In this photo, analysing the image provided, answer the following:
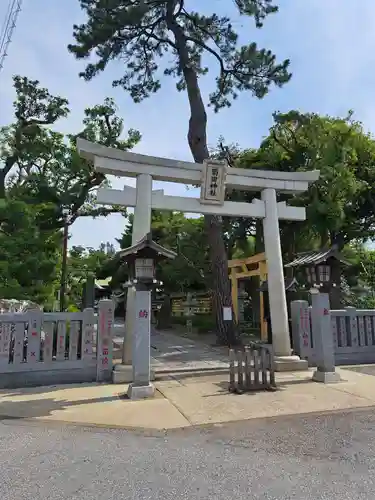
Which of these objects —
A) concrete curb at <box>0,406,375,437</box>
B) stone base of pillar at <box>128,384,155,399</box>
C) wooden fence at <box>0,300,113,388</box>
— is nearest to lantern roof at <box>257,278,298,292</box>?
wooden fence at <box>0,300,113,388</box>

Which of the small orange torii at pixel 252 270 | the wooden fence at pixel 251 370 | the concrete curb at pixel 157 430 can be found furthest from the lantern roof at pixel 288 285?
the concrete curb at pixel 157 430

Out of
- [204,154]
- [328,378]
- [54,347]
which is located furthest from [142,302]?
[204,154]

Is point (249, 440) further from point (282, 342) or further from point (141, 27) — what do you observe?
point (141, 27)

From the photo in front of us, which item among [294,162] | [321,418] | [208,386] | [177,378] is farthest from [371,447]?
[294,162]

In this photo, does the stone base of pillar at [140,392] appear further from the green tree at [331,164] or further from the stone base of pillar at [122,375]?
the green tree at [331,164]

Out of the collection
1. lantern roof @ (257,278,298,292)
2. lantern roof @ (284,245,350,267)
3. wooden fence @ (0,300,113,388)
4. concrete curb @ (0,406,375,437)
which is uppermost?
lantern roof @ (284,245,350,267)

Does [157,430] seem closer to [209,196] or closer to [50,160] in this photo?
[209,196]

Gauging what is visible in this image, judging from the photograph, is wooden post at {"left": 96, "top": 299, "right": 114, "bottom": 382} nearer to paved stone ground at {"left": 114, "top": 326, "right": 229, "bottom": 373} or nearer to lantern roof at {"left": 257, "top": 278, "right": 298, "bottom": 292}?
paved stone ground at {"left": 114, "top": 326, "right": 229, "bottom": 373}

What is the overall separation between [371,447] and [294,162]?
12.9 m

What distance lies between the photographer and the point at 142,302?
281 inches

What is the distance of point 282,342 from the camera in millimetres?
9406

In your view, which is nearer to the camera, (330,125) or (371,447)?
(371,447)

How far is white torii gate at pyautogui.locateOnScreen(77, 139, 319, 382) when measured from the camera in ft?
28.8

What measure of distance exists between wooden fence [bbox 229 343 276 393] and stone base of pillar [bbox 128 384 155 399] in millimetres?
1481
